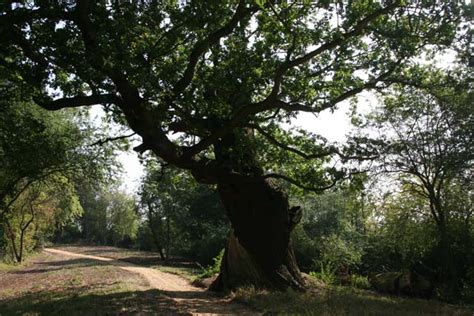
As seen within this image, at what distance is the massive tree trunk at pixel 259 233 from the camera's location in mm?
16750

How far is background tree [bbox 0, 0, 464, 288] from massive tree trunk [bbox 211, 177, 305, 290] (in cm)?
4

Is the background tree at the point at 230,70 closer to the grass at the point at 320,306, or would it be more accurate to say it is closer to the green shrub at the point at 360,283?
the grass at the point at 320,306

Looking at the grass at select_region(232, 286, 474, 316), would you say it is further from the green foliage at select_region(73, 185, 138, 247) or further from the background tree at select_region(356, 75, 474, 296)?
the green foliage at select_region(73, 185, 138, 247)

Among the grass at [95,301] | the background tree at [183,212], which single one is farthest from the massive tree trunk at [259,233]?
the background tree at [183,212]

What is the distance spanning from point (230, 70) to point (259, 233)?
618 centimetres

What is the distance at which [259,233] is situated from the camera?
55.8ft

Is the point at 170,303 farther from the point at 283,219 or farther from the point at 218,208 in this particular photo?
the point at 218,208

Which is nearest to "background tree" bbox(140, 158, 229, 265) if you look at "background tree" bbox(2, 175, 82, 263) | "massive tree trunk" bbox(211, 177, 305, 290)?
"background tree" bbox(2, 175, 82, 263)

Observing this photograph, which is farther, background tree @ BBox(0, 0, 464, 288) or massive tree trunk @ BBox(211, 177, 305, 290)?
massive tree trunk @ BBox(211, 177, 305, 290)

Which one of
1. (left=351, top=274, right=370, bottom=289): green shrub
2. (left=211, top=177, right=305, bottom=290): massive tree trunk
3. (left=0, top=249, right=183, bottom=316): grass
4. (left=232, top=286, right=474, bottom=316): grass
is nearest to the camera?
(left=232, top=286, right=474, bottom=316): grass

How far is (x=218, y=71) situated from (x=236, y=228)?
620cm

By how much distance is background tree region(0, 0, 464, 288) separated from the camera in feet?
37.6

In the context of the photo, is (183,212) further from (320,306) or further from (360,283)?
(320,306)

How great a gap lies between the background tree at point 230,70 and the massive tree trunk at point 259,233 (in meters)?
0.04
